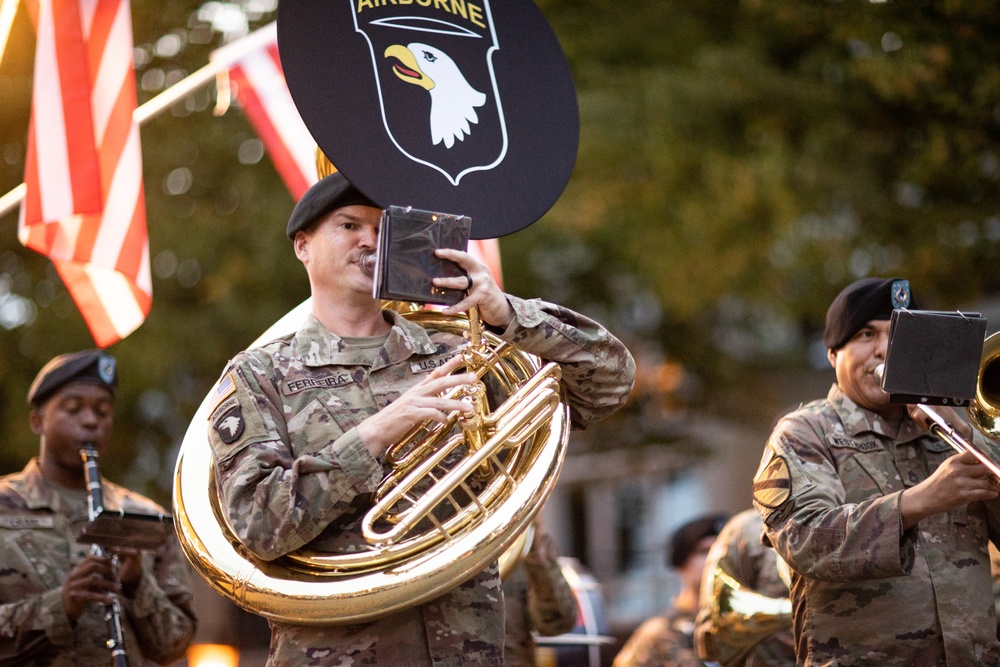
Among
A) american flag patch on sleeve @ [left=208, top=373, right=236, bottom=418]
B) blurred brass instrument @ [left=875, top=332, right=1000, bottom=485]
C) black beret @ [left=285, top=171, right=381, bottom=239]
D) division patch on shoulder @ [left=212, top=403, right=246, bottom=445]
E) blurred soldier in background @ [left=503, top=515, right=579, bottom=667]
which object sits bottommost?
blurred soldier in background @ [left=503, top=515, right=579, bottom=667]

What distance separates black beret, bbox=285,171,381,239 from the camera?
3.61m

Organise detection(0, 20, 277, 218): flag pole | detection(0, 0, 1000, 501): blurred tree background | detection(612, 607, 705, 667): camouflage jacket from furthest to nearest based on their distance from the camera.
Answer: detection(0, 0, 1000, 501): blurred tree background < detection(0, 20, 277, 218): flag pole < detection(612, 607, 705, 667): camouflage jacket

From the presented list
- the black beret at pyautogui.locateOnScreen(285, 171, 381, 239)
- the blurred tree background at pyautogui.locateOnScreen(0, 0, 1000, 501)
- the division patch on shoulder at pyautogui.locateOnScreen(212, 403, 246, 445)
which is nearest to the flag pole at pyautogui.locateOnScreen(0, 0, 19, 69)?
the black beret at pyautogui.locateOnScreen(285, 171, 381, 239)

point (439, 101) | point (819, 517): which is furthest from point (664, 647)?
point (439, 101)

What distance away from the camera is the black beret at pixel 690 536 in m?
7.31

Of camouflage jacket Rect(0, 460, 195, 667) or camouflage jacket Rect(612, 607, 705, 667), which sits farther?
camouflage jacket Rect(612, 607, 705, 667)

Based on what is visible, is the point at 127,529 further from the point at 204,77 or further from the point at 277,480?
the point at 204,77

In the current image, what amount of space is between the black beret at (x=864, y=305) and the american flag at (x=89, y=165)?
3407mm

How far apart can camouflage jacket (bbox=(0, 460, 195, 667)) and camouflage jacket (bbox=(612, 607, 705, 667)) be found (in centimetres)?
259

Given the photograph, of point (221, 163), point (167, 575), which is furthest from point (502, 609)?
point (221, 163)

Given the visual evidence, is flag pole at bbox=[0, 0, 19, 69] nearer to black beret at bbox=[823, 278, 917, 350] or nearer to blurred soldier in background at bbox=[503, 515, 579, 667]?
blurred soldier in background at bbox=[503, 515, 579, 667]

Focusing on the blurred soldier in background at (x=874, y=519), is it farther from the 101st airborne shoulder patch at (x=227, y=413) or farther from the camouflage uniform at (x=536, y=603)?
the camouflage uniform at (x=536, y=603)

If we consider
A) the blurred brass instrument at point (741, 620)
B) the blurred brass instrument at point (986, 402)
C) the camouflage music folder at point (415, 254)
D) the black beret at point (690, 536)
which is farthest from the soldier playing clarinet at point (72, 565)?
the black beret at point (690, 536)

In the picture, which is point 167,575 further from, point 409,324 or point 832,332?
point 832,332
